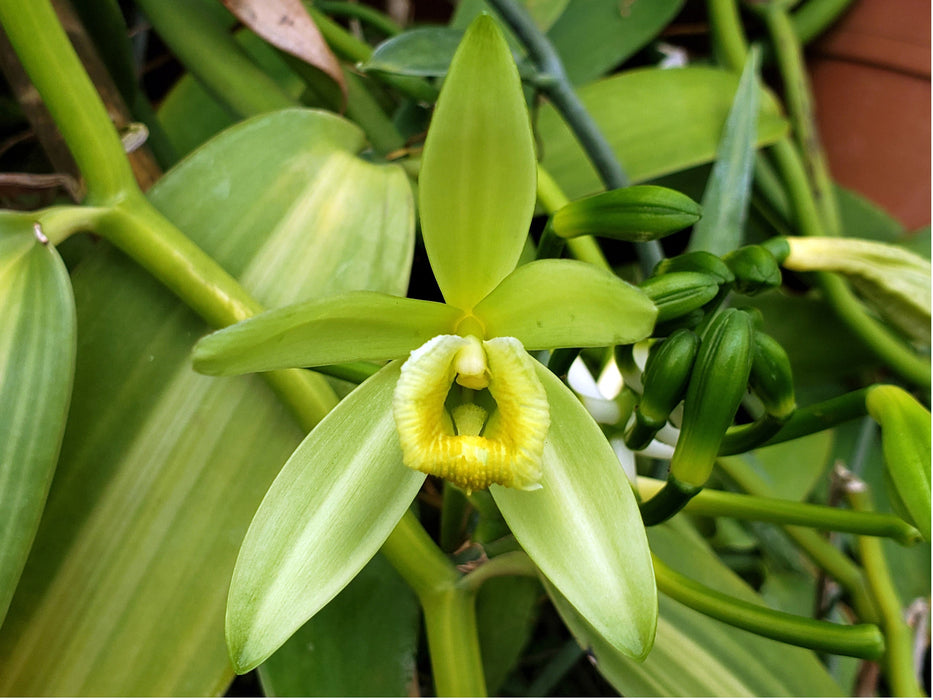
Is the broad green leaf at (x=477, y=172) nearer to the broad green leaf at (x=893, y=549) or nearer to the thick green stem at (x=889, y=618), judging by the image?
the thick green stem at (x=889, y=618)

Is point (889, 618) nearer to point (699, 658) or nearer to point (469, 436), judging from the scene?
point (699, 658)

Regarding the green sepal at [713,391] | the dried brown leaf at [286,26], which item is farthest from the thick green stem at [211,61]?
the green sepal at [713,391]

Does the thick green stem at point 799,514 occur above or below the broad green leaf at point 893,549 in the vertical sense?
above

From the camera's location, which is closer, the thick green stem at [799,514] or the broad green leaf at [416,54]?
the thick green stem at [799,514]

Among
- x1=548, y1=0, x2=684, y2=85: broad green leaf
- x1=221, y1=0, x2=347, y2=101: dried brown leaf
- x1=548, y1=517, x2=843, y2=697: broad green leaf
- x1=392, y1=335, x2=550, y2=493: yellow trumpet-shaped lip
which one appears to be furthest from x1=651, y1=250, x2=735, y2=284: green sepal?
x1=548, y1=0, x2=684, y2=85: broad green leaf

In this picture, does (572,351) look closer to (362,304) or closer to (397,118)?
(362,304)

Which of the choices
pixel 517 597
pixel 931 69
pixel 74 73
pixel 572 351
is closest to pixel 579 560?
pixel 572 351

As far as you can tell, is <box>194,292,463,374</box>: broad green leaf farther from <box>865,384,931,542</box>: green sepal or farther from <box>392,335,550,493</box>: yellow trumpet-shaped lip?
<box>865,384,931,542</box>: green sepal

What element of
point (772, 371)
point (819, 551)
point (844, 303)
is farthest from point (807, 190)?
point (772, 371)
